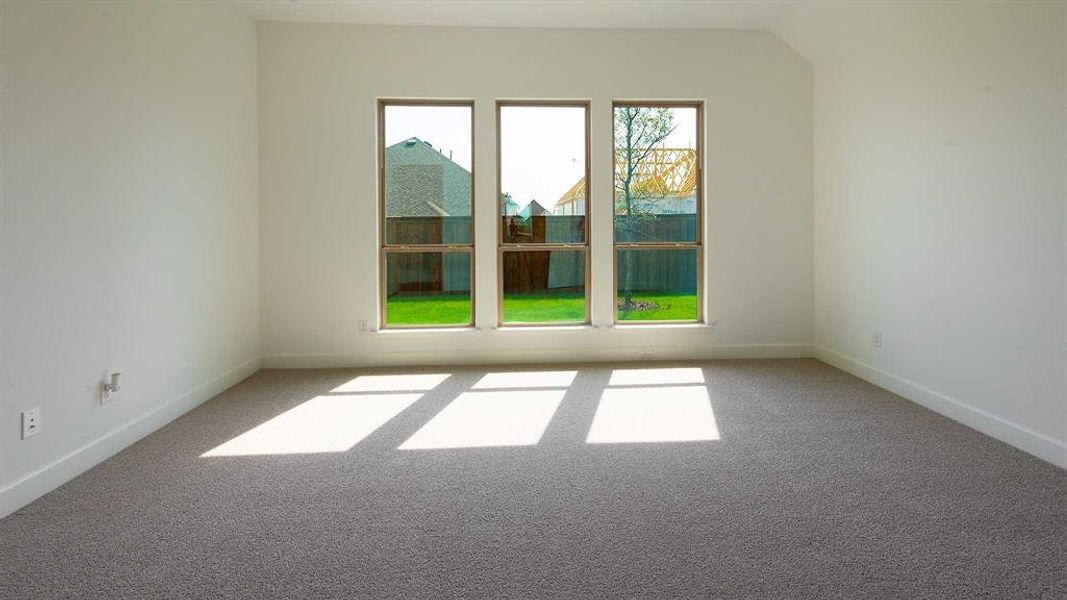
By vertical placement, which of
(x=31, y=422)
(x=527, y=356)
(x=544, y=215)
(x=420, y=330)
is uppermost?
(x=544, y=215)

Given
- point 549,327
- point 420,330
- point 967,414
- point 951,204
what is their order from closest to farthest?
point 967,414 → point 951,204 → point 420,330 → point 549,327

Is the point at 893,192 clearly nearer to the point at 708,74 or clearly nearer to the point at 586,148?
the point at 708,74

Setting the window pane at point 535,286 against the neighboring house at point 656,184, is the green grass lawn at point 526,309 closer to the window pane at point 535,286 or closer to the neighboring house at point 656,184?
the window pane at point 535,286

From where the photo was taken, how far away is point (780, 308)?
18.0ft

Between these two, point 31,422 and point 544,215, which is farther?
point 544,215

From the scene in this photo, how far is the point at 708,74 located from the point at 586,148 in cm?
130

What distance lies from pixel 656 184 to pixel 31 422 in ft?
15.7

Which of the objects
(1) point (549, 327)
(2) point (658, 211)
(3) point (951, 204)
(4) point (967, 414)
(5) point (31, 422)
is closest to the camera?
(5) point (31, 422)

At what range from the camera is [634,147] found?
552cm

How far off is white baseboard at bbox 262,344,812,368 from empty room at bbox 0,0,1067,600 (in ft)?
0.09

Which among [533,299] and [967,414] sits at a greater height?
[533,299]

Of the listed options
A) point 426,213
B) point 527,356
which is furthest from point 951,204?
point 426,213

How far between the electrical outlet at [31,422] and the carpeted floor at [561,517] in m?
0.30

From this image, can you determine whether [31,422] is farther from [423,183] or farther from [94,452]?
[423,183]
